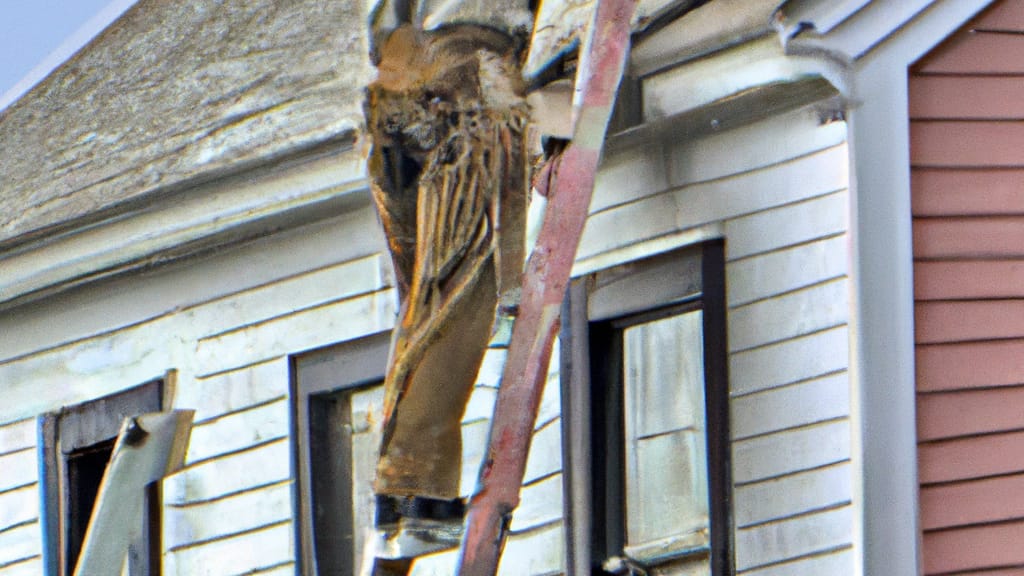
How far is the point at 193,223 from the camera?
11.4 m

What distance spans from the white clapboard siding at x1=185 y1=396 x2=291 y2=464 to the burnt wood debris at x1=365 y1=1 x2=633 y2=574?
1.96 metres

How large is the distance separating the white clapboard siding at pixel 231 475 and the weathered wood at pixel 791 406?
2669mm

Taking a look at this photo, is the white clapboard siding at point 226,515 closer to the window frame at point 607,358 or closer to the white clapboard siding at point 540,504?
the white clapboard siding at point 540,504

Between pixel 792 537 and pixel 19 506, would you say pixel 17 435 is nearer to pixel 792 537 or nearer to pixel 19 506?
pixel 19 506

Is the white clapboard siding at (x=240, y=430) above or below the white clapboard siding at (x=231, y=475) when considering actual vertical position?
above

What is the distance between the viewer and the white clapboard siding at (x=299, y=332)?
10.7 m

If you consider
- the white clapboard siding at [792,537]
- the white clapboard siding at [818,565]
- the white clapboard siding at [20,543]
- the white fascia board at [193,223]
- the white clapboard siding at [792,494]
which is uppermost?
the white fascia board at [193,223]

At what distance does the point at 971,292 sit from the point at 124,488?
3.94 metres

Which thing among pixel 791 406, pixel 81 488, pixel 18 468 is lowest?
pixel 791 406

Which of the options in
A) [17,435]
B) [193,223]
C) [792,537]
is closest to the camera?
[792,537]

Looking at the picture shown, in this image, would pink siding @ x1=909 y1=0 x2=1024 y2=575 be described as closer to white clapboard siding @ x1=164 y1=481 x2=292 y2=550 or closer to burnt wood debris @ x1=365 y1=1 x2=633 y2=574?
burnt wood debris @ x1=365 y1=1 x2=633 y2=574

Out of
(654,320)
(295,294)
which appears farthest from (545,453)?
(295,294)

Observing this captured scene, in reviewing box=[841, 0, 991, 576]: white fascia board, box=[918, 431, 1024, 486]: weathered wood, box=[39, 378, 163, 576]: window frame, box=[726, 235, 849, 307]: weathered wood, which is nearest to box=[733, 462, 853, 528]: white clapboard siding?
box=[841, 0, 991, 576]: white fascia board

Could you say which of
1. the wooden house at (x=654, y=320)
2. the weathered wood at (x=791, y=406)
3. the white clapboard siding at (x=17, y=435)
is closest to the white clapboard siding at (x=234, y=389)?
the wooden house at (x=654, y=320)
